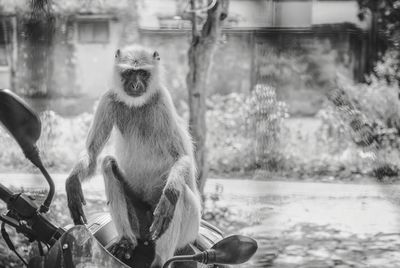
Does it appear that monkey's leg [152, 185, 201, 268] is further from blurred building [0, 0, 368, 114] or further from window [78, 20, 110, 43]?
window [78, 20, 110, 43]

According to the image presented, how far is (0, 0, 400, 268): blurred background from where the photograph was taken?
18.3ft

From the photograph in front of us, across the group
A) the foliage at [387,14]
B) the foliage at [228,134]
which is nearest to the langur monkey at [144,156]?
the foliage at [228,134]

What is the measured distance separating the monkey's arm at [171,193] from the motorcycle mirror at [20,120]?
597mm

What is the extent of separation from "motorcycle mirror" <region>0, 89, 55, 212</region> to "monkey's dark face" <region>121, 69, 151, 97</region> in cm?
66

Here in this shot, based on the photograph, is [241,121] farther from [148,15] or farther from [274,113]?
[148,15]

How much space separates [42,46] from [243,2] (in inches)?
93.6

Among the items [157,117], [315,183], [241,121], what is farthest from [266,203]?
[157,117]

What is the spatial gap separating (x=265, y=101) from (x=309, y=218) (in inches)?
57.9

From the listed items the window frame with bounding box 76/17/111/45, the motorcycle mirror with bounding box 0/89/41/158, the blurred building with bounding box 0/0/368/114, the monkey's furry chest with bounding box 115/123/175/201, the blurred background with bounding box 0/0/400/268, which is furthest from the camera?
the window frame with bounding box 76/17/111/45

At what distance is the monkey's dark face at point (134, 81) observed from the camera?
7.46 ft

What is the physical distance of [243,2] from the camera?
634 centimetres

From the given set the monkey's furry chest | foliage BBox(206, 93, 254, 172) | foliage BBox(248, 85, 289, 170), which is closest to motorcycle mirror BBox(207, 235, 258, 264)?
the monkey's furry chest

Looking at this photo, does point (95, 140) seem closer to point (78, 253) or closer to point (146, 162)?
point (146, 162)

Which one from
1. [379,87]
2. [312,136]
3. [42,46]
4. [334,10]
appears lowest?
[312,136]
